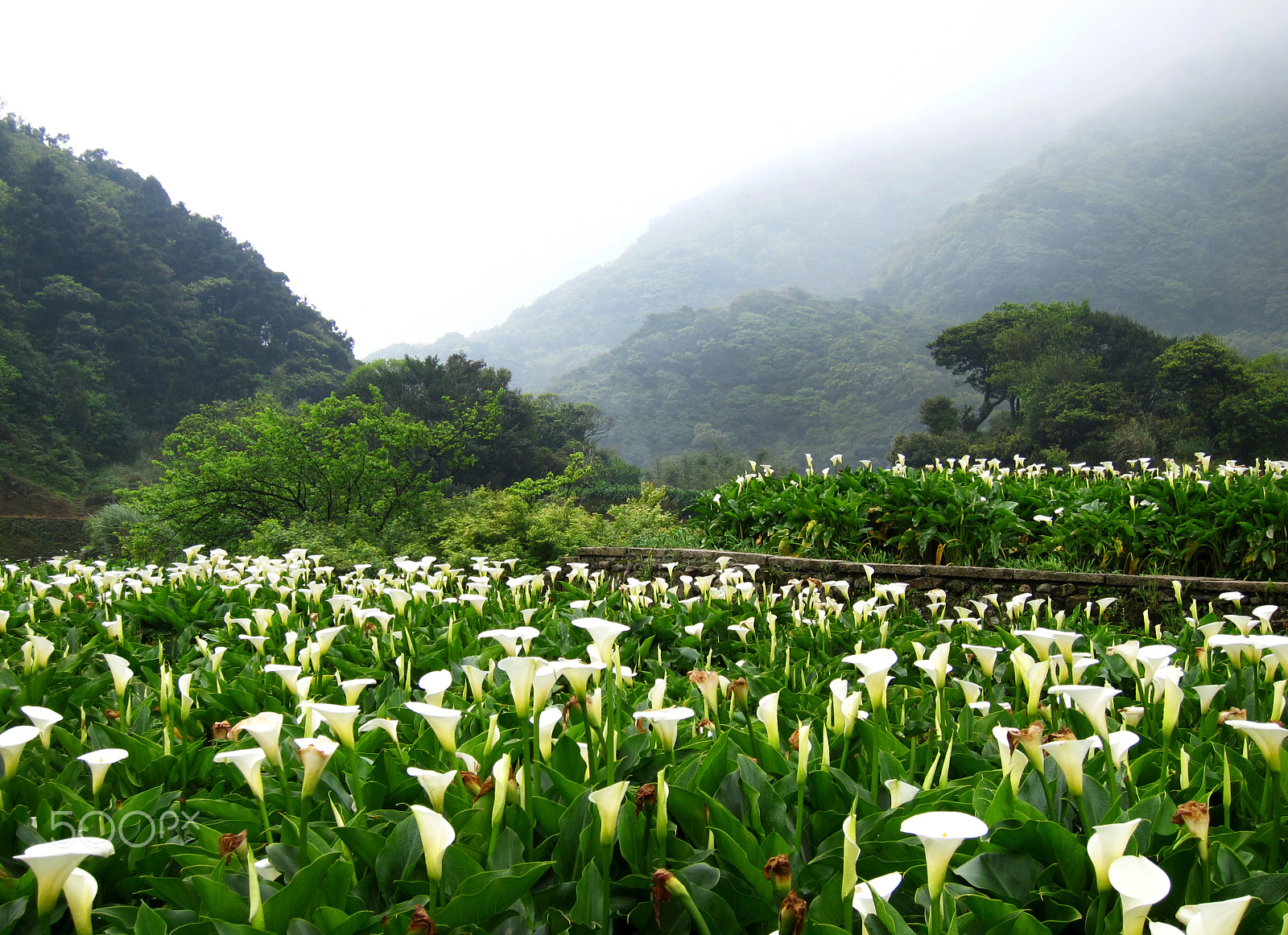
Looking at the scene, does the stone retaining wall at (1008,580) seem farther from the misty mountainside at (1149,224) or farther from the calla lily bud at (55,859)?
the misty mountainside at (1149,224)

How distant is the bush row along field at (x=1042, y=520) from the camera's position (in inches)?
192

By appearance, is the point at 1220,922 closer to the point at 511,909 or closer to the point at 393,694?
the point at 511,909

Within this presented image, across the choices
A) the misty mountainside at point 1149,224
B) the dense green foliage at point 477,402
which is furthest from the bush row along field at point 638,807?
the misty mountainside at point 1149,224

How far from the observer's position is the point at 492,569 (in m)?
3.71

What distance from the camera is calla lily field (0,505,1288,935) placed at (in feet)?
2.91

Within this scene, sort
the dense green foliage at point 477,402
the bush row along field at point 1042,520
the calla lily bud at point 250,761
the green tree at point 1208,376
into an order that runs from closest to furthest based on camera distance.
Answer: the calla lily bud at point 250,761 < the bush row along field at point 1042,520 < the green tree at point 1208,376 < the dense green foliage at point 477,402

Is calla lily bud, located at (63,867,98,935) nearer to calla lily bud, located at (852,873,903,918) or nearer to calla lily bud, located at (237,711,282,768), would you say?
calla lily bud, located at (237,711,282,768)

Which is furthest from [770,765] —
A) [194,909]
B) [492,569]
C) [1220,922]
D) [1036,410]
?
[1036,410]

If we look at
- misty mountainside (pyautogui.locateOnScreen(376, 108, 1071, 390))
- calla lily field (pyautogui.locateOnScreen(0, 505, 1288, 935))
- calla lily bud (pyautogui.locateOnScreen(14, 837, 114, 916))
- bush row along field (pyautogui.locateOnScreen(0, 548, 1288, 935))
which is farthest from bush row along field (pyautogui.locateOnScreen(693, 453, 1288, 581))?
misty mountainside (pyautogui.locateOnScreen(376, 108, 1071, 390))

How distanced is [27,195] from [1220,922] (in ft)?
156

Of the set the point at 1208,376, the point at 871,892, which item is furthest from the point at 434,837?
the point at 1208,376

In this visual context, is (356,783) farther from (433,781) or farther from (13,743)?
(13,743)

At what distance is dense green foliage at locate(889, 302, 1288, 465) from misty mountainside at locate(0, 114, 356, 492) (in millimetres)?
33586

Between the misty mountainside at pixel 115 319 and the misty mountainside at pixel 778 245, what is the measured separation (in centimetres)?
4899
